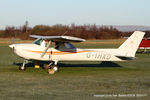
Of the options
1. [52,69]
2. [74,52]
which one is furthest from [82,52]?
[52,69]

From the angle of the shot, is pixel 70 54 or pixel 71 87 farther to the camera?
pixel 70 54

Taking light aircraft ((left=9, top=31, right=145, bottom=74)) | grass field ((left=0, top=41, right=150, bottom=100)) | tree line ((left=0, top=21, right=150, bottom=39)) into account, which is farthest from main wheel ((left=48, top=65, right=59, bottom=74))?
tree line ((left=0, top=21, right=150, bottom=39))

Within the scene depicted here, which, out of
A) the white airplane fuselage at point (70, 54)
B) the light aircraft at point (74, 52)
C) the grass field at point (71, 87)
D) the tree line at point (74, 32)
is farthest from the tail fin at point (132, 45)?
the tree line at point (74, 32)

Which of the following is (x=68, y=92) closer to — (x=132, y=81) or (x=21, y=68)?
(x=132, y=81)

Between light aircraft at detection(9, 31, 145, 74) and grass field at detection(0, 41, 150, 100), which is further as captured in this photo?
light aircraft at detection(9, 31, 145, 74)

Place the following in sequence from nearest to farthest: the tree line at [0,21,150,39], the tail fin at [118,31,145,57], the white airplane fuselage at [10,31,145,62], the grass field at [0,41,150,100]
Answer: the grass field at [0,41,150,100], the white airplane fuselage at [10,31,145,62], the tail fin at [118,31,145,57], the tree line at [0,21,150,39]

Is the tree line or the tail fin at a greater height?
the tail fin

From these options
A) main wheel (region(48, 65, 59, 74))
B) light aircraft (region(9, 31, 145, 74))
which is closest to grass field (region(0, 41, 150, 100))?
main wheel (region(48, 65, 59, 74))

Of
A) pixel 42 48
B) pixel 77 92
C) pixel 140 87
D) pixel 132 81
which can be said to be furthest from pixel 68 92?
pixel 42 48

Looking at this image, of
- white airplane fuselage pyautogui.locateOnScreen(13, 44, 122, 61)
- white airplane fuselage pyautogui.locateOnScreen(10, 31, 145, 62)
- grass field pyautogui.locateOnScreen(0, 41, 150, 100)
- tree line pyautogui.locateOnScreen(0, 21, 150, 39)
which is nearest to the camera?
grass field pyautogui.locateOnScreen(0, 41, 150, 100)

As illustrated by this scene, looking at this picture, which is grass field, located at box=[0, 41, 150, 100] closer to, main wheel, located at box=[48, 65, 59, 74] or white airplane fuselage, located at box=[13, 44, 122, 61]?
main wheel, located at box=[48, 65, 59, 74]

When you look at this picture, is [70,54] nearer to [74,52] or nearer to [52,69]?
[74,52]

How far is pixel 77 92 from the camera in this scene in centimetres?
812

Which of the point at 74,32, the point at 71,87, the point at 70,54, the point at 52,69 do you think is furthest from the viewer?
the point at 74,32
